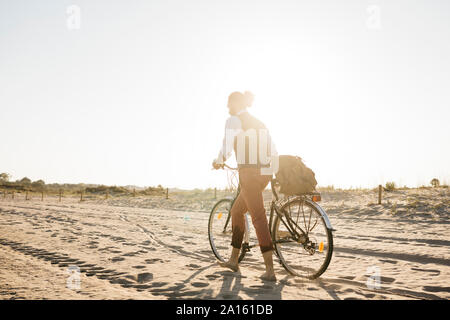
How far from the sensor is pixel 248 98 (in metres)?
4.34

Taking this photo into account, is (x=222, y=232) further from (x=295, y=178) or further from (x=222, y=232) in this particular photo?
(x=295, y=178)

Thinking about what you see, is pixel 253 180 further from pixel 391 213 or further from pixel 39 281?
pixel 391 213

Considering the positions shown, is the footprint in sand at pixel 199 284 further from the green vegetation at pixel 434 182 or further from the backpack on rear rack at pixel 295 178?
the green vegetation at pixel 434 182

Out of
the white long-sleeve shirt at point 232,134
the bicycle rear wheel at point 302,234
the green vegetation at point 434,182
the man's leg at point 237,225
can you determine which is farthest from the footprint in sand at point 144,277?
the green vegetation at point 434,182

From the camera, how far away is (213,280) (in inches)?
156

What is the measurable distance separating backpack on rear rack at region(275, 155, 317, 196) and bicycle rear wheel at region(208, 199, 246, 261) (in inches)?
48.4

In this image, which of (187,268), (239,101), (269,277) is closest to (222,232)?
(187,268)

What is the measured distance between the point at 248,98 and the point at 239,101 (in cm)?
13

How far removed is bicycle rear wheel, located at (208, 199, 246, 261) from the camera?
16.8ft

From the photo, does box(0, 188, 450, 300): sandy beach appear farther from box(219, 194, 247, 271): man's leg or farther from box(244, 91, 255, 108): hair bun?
box(244, 91, 255, 108): hair bun

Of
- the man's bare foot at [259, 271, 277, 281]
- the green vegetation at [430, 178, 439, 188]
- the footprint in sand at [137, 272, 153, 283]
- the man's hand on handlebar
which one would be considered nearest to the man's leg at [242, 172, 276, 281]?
the man's bare foot at [259, 271, 277, 281]

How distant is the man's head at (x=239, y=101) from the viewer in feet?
14.2
